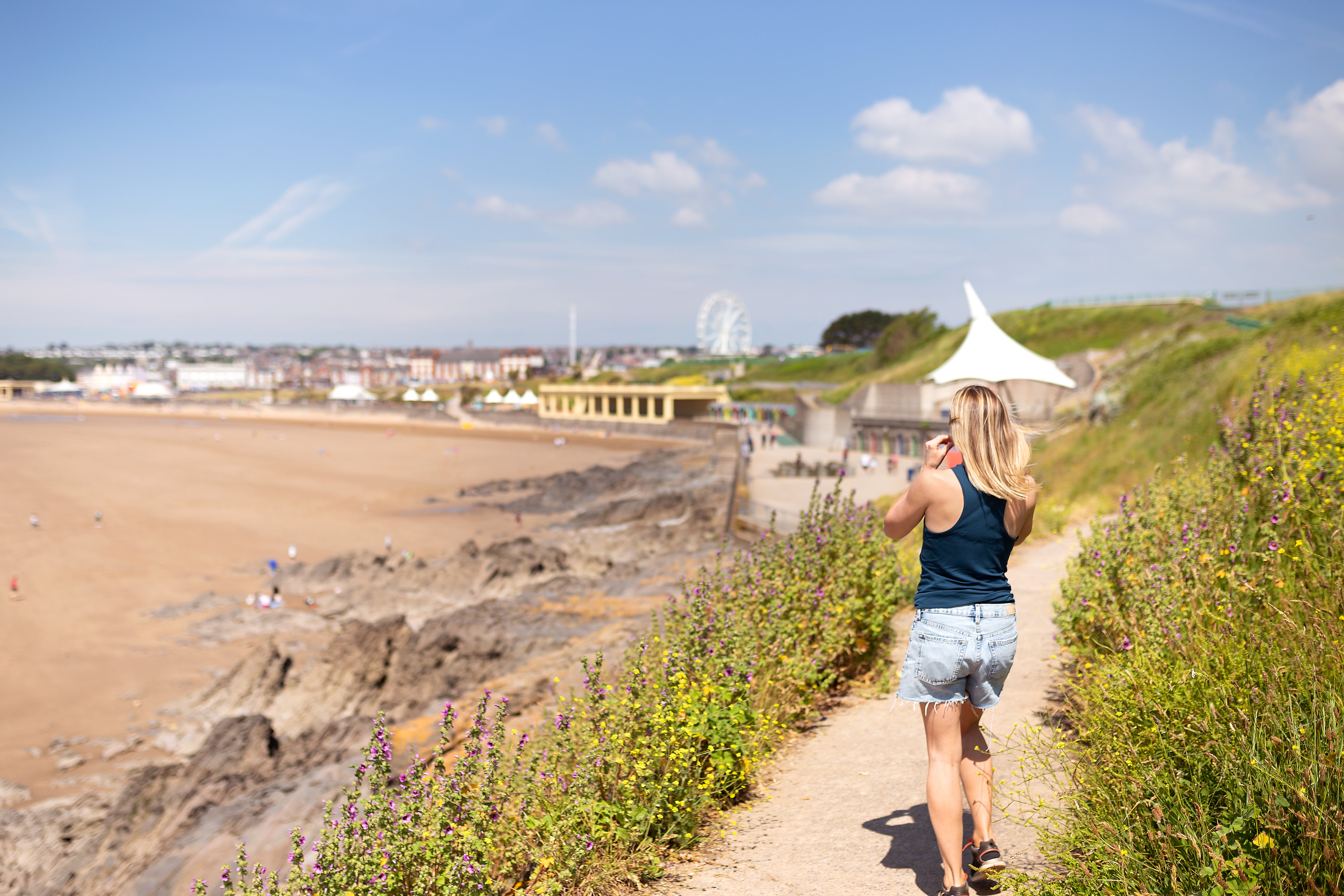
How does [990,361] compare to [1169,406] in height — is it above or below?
Result: above

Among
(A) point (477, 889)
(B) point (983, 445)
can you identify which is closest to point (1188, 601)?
(B) point (983, 445)

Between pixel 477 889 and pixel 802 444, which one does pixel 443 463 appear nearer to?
pixel 802 444

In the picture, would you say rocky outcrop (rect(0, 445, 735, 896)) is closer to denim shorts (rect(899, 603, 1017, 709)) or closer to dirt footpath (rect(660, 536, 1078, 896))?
dirt footpath (rect(660, 536, 1078, 896))

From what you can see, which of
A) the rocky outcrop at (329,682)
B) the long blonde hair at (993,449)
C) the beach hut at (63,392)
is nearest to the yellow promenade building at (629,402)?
the rocky outcrop at (329,682)

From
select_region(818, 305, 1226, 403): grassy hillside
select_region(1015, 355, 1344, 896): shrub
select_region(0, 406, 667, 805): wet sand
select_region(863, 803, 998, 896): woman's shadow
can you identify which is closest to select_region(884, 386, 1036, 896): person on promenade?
select_region(863, 803, 998, 896): woman's shadow

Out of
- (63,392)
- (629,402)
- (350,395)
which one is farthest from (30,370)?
(629,402)

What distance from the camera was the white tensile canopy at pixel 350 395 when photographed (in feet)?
323

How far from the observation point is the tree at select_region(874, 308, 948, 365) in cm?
6906

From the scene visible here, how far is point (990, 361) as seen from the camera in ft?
27.7

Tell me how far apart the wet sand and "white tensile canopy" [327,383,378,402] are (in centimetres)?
3156

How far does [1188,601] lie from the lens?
3918 mm

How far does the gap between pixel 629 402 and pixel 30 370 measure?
513ft

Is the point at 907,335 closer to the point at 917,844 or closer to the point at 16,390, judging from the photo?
the point at 917,844

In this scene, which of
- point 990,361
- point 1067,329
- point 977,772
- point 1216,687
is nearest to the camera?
point 1216,687
